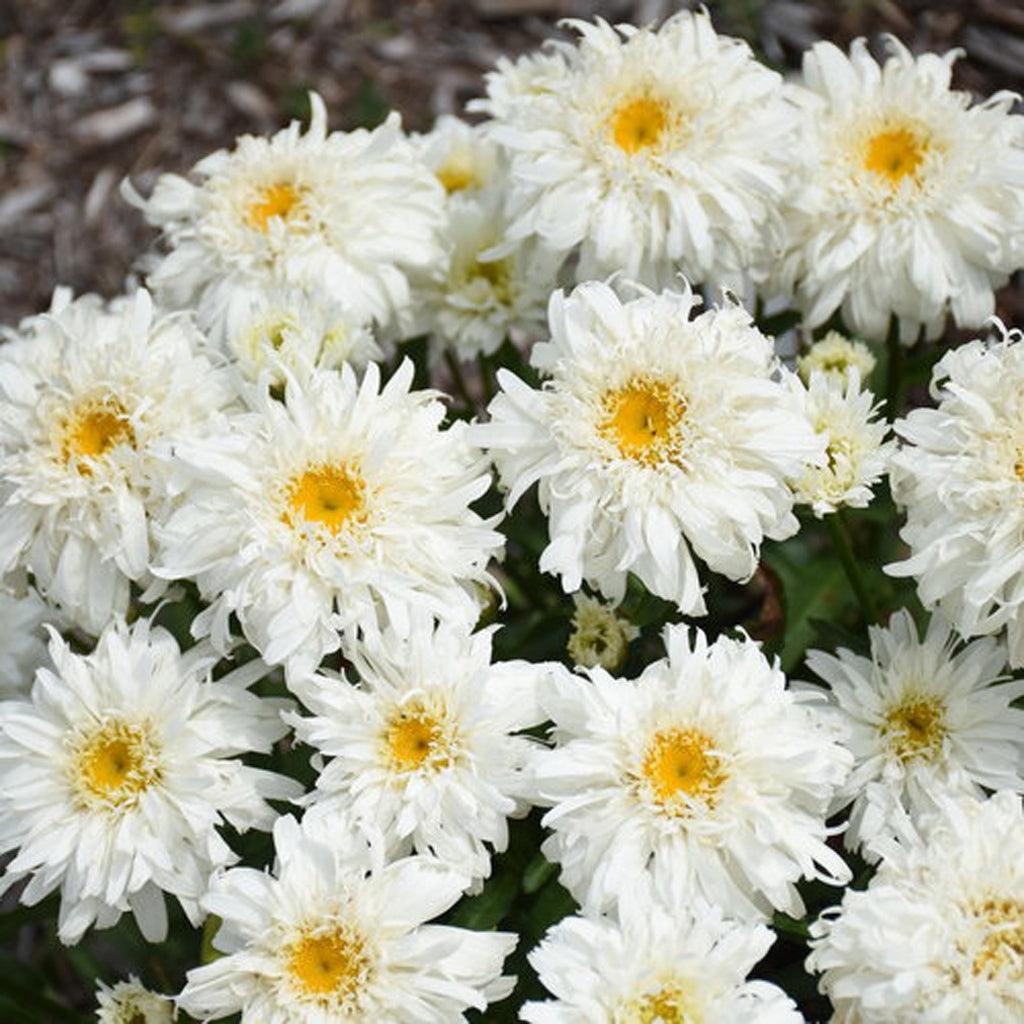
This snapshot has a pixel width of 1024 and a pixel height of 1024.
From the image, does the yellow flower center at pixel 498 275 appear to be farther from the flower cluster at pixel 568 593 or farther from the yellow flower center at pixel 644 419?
the yellow flower center at pixel 644 419

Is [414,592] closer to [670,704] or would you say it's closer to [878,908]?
[670,704]

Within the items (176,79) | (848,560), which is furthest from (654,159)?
(176,79)

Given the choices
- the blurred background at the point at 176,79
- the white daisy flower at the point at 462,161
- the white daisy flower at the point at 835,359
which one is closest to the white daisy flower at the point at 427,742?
the white daisy flower at the point at 835,359

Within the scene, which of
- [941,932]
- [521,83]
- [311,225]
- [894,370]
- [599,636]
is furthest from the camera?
[521,83]

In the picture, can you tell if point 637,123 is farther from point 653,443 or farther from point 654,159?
point 653,443

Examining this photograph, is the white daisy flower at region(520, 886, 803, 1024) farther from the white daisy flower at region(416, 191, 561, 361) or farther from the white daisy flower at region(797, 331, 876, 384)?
the white daisy flower at region(416, 191, 561, 361)

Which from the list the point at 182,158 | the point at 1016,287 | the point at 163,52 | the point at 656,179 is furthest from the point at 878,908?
the point at 163,52
